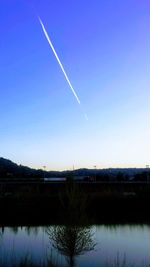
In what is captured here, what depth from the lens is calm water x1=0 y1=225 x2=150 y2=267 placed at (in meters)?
14.1

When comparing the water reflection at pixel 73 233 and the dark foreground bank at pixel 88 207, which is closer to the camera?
the water reflection at pixel 73 233

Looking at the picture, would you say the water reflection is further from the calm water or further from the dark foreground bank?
the dark foreground bank

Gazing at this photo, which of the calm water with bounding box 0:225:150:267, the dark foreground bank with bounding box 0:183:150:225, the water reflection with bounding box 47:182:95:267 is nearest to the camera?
the water reflection with bounding box 47:182:95:267

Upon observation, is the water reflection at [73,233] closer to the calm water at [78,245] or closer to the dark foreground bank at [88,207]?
→ the calm water at [78,245]

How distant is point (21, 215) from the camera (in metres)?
38.4

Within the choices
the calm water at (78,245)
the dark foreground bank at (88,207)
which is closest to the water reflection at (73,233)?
the calm water at (78,245)

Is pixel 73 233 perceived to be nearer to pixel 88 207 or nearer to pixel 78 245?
pixel 78 245

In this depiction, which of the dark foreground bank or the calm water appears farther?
the dark foreground bank

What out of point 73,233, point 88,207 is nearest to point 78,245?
point 73,233

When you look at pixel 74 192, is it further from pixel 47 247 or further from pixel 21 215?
pixel 21 215

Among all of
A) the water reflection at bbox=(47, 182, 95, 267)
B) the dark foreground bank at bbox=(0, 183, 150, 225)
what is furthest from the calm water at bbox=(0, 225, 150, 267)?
the dark foreground bank at bbox=(0, 183, 150, 225)

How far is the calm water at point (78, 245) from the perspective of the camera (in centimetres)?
1411

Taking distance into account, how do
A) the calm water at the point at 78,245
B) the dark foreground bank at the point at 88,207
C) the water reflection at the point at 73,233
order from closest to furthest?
the water reflection at the point at 73,233 → the calm water at the point at 78,245 → the dark foreground bank at the point at 88,207

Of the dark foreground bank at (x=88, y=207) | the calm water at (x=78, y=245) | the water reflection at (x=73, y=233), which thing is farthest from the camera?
the dark foreground bank at (x=88, y=207)
